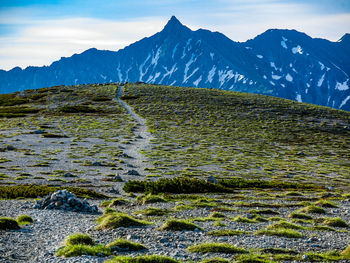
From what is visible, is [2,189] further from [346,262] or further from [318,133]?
[318,133]

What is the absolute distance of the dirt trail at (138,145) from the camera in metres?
48.0

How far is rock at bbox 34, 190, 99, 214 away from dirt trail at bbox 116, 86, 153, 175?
19863 millimetres

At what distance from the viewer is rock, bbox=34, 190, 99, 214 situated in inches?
820

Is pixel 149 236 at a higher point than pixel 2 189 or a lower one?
higher

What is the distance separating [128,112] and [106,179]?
8044cm

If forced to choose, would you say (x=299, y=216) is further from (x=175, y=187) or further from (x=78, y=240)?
(x=78, y=240)

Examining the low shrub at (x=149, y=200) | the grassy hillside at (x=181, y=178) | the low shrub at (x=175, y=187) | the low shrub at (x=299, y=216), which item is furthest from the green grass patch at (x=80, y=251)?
the low shrub at (x=175, y=187)

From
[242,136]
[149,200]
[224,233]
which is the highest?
[224,233]

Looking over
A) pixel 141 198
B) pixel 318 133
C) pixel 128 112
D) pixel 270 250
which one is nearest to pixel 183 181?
pixel 141 198

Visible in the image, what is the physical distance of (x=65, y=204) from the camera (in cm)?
2094

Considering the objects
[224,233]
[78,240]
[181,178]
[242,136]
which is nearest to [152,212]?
[224,233]

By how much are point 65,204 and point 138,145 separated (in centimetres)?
4609

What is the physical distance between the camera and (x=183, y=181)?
31703 millimetres

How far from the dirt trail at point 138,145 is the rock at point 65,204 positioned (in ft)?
65.2
